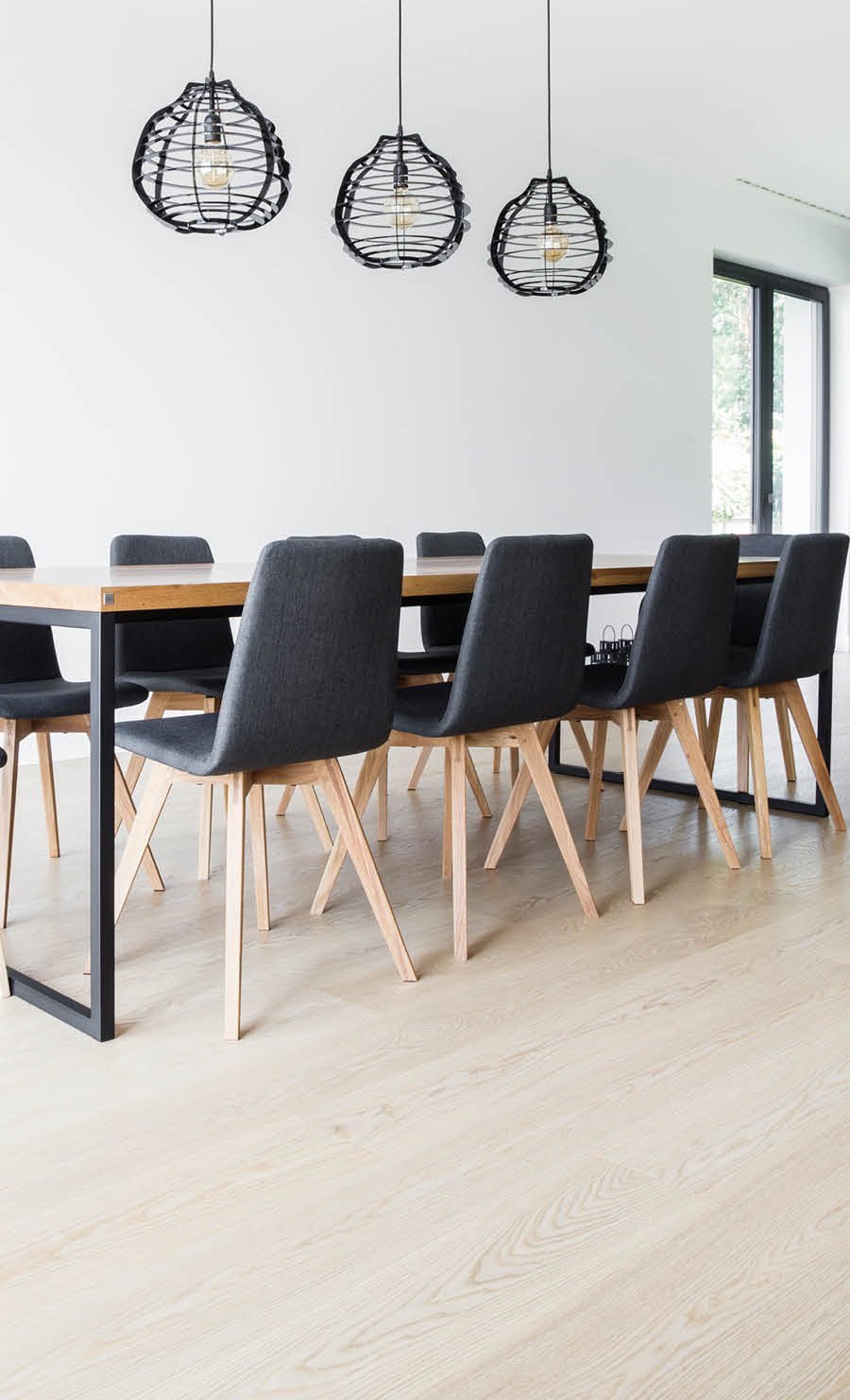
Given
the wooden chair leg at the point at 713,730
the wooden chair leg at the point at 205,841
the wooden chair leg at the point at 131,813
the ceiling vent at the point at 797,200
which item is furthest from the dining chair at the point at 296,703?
the ceiling vent at the point at 797,200

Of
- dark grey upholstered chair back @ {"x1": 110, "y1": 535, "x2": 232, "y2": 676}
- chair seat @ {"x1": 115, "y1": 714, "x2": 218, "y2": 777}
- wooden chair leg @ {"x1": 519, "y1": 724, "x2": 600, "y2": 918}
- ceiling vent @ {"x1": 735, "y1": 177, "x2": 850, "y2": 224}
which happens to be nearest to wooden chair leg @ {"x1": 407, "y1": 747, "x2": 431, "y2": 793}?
dark grey upholstered chair back @ {"x1": 110, "y1": 535, "x2": 232, "y2": 676}

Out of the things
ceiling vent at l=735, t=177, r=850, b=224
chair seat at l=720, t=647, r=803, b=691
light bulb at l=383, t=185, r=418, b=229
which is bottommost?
chair seat at l=720, t=647, r=803, b=691

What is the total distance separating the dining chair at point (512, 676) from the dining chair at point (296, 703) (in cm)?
23

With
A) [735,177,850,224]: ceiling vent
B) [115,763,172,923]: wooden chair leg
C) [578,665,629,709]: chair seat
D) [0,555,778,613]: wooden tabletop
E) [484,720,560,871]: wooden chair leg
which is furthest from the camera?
[735,177,850,224]: ceiling vent

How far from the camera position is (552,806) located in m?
2.56

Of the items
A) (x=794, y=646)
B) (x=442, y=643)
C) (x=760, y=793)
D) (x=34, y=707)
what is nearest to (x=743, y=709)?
A: (x=794, y=646)

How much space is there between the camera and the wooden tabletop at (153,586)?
1922mm

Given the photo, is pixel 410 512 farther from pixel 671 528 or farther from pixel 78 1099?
pixel 78 1099

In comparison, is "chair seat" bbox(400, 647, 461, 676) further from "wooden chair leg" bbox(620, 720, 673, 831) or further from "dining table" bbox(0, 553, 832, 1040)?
"dining table" bbox(0, 553, 832, 1040)

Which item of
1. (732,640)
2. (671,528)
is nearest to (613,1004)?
(732,640)

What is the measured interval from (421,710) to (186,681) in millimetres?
763

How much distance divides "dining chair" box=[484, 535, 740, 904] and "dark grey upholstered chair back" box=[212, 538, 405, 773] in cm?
70

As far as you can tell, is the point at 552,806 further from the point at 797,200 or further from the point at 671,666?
the point at 797,200

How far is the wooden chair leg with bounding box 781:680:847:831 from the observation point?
10.8 feet
